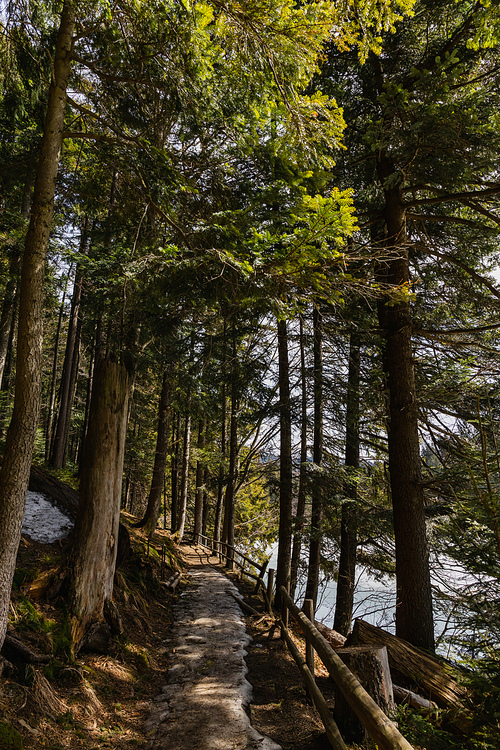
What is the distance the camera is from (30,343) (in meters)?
4.28

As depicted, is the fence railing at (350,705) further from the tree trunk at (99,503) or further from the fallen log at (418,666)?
the tree trunk at (99,503)

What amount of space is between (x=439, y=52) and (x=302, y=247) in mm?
5566

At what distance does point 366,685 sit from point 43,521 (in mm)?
5846

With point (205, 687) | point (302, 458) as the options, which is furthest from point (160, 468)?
point (205, 687)

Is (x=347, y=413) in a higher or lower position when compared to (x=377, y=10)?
lower

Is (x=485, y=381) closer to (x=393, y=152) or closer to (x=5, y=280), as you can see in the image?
(x=393, y=152)

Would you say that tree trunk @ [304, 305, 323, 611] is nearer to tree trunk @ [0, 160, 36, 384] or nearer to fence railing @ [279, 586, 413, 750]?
fence railing @ [279, 586, 413, 750]

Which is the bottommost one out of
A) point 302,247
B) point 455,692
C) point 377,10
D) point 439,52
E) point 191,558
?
point 191,558

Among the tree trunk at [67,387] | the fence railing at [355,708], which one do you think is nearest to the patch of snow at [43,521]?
the fence railing at [355,708]

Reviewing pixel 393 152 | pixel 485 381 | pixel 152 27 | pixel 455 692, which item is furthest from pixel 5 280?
pixel 455 692

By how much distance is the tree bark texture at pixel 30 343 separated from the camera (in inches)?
155

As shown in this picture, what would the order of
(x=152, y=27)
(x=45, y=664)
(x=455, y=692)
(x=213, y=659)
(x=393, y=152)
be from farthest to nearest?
(x=393, y=152), (x=213, y=659), (x=152, y=27), (x=455, y=692), (x=45, y=664)

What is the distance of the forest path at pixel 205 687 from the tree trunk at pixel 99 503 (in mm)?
1425

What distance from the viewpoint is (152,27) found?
5.30 m
